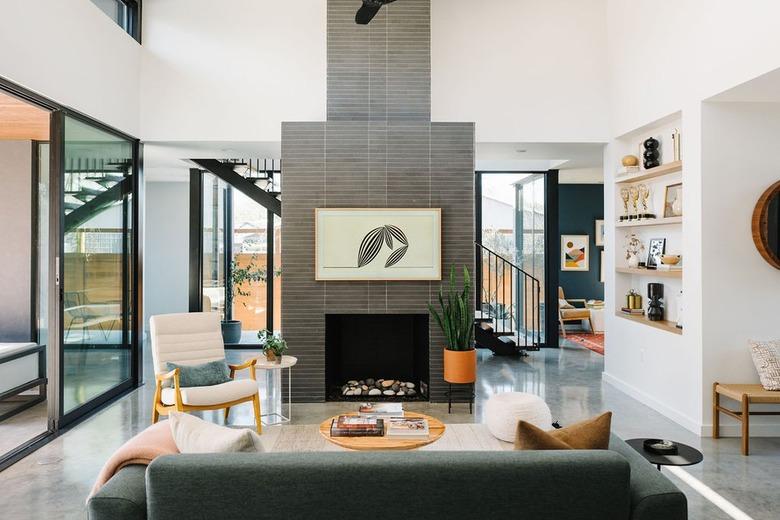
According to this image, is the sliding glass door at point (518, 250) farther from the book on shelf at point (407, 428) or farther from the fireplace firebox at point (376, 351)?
the book on shelf at point (407, 428)

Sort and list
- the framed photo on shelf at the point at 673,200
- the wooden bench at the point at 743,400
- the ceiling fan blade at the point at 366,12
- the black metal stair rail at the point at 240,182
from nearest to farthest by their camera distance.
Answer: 1. the ceiling fan blade at the point at 366,12
2. the wooden bench at the point at 743,400
3. the framed photo on shelf at the point at 673,200
4. the black metal stair rail at the point at 240,182

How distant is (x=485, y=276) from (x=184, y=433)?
258 inches

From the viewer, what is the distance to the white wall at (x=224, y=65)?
5.77m

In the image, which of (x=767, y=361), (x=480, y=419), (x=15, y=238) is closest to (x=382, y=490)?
(x=480, y=419)

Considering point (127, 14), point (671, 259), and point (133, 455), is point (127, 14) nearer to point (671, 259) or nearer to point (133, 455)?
point (133, 455)

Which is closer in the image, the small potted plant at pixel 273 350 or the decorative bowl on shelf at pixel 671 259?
the small potted plant at pixel 273 350

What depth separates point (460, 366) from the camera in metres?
4.89

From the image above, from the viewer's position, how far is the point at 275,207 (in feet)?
24.1

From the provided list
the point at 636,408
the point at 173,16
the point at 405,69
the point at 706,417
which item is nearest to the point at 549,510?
the point at 706,417

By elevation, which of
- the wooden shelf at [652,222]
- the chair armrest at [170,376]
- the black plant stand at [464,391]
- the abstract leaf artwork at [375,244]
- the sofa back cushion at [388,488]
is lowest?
the black plant stand at [464,391]

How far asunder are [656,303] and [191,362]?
4.34 m

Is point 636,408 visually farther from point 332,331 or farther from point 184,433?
point 184,433

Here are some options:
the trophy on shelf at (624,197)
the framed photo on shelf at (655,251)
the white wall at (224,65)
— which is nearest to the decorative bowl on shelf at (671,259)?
the framed photo on shelf at (655,251)

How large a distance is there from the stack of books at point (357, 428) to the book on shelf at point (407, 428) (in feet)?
0.17
